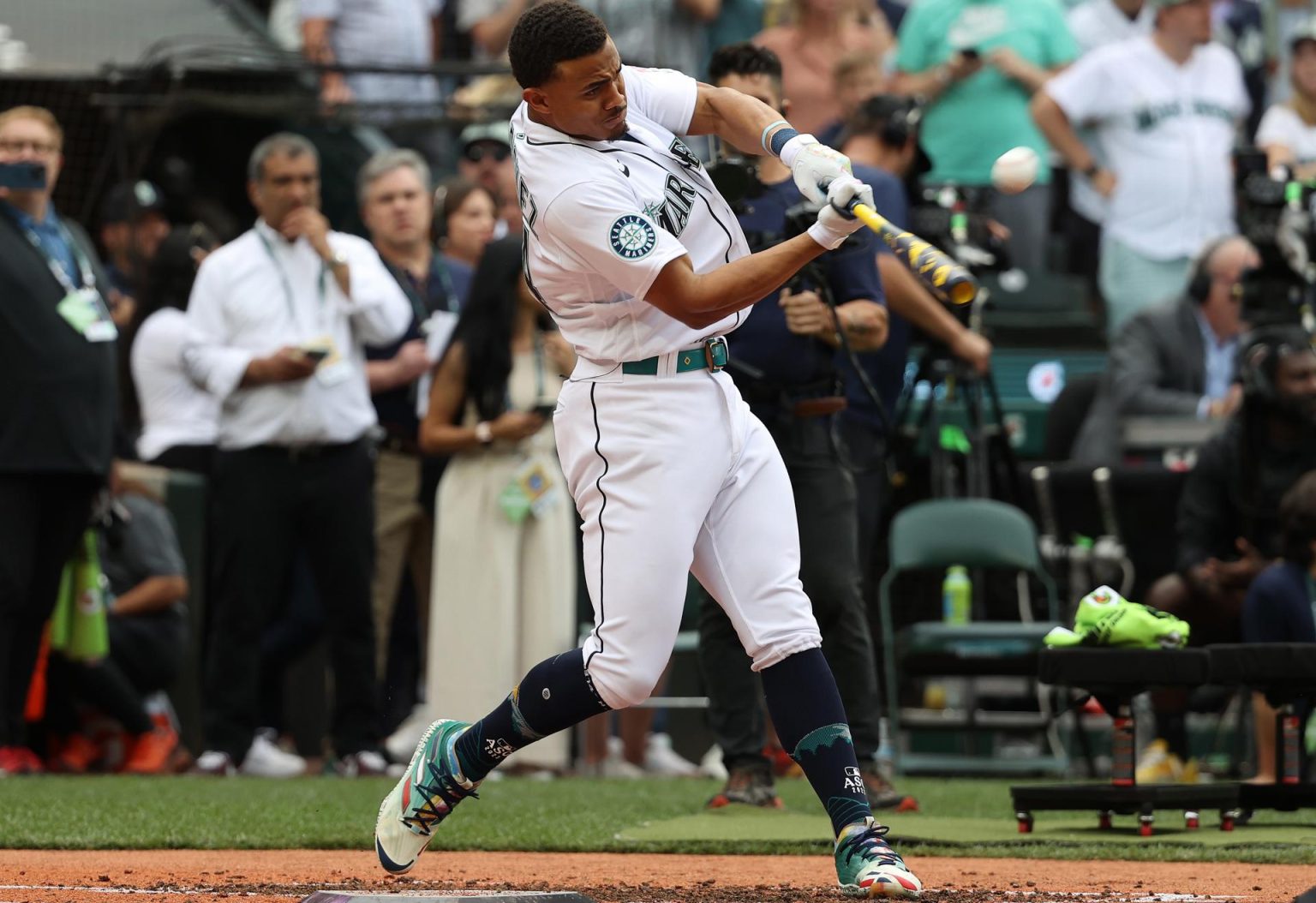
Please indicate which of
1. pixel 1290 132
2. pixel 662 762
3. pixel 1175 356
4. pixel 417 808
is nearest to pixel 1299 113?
pixel 1290 132

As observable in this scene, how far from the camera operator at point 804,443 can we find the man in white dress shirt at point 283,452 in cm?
251

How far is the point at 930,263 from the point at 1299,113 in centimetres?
942

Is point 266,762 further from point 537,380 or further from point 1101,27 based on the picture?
point 1101,27

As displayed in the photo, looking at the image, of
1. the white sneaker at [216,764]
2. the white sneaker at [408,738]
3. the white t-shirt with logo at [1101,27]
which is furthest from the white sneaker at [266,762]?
the white t-shirt with logo at [1101,27]

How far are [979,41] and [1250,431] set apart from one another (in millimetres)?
4289

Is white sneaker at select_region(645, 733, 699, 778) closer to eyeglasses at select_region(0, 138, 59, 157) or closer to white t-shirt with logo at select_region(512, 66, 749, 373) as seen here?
eyeglasses at select_region(0, 138, 59, 157)

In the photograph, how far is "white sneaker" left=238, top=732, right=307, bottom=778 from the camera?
958 centimetres

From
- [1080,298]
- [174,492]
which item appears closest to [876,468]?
[174,492]

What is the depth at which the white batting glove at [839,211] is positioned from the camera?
4.82 m

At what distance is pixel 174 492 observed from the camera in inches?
412

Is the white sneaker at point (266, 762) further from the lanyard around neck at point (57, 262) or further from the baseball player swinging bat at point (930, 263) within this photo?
the baseball player swinging bat at point (930, 263)

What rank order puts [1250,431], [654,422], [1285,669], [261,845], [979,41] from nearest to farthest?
[654,422]
[261,845]
[1285,669]
[1250,431]
[979,41]

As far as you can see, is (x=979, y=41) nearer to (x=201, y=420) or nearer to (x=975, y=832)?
(x=201, y=420)

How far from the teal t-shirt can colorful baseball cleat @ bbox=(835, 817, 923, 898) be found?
7.61 metres
